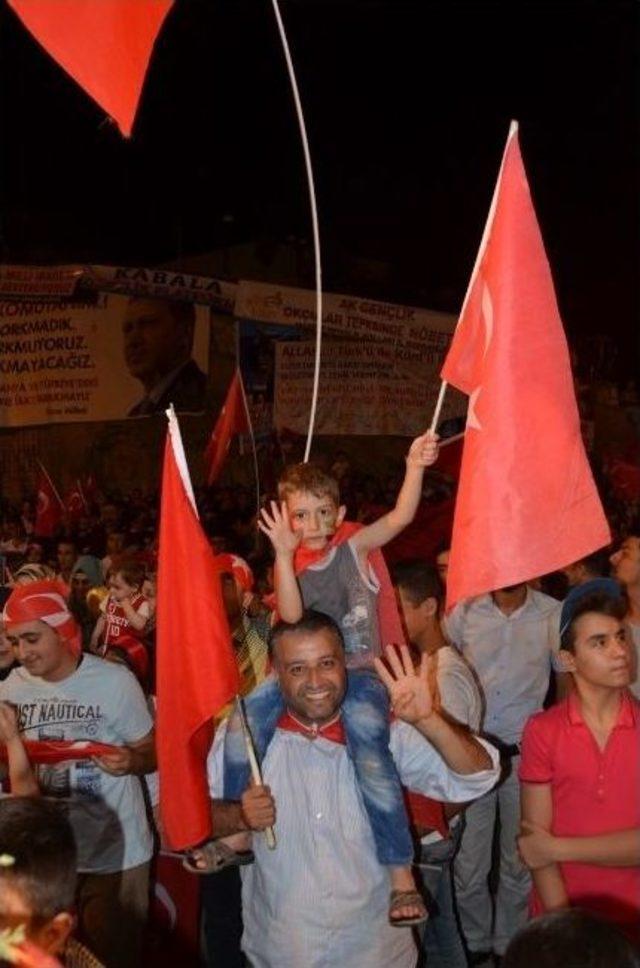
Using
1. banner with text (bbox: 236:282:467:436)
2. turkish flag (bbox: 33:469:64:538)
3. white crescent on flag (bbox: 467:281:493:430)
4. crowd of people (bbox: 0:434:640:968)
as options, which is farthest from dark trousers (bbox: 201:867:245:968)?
banner with text (bbox: 236:282:467:436)

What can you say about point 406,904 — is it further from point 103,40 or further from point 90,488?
point 90,488

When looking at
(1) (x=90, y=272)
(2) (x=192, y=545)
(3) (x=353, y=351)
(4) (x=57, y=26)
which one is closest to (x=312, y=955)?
(2) (x=192, y=545)

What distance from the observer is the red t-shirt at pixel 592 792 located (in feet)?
11.9

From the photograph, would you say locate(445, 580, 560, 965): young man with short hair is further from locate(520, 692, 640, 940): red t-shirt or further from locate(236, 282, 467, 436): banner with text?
locate(236, 282, 467, 436): banner with text

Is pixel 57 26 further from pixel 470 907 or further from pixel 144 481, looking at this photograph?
pixel 144 481

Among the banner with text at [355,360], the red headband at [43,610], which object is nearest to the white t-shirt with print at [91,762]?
the red headband at [43,610]

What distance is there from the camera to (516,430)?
367 cm

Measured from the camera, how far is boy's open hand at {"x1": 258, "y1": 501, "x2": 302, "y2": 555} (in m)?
4.35

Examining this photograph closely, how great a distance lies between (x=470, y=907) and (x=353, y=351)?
11.8m

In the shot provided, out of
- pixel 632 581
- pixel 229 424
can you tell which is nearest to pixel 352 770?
pixel 632 581

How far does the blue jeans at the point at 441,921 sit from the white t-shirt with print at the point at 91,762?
3.45 ft

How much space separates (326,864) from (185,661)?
0.77 meters

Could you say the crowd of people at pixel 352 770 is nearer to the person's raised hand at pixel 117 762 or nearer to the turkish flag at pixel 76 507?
the person's raised hand at pixel 117 762

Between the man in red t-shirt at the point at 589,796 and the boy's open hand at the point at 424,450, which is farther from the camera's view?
the boy's open hand at the point at 424,450
